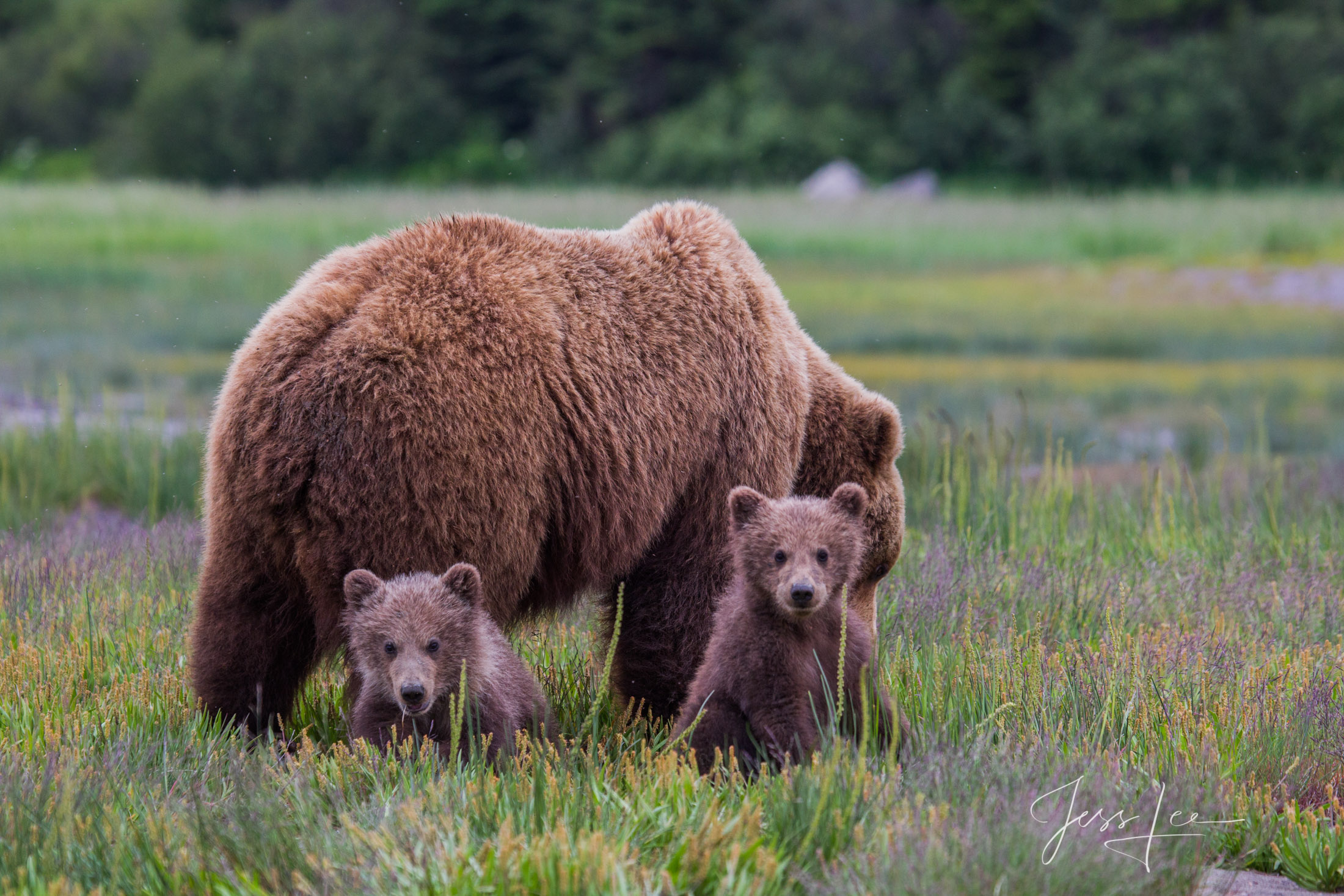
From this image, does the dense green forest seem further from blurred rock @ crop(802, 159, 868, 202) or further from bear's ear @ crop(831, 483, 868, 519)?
bear's ear @ crop(831, 483, 868, 519)

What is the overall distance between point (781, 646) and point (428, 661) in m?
1.01

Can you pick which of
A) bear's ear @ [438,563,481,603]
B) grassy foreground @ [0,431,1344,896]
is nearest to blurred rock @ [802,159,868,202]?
grassy foreground @ [0,431,1344,896]

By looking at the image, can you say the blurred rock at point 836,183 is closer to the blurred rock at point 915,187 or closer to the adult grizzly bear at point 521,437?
the blurred rock at point 915,187

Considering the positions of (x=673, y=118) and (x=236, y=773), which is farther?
(x=673, y=118)

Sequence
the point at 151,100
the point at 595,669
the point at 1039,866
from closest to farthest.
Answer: the point at 1039,866 < the point at 595,669 < the point at 151,100

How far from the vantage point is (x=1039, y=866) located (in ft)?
10.6

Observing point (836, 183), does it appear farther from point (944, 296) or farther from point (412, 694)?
point (412, 694)

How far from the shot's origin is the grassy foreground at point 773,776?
327 centimetres

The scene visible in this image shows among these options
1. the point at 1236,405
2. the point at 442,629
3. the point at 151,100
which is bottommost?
the point at 1236,405

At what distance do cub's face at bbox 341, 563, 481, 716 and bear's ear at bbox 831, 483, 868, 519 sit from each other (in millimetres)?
1070

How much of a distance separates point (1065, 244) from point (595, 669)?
23.3 m

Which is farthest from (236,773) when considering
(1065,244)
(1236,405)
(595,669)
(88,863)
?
(1065,244)

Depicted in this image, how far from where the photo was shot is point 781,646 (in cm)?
396

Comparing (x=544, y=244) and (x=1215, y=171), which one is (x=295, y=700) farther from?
(x=1215, y=171)
